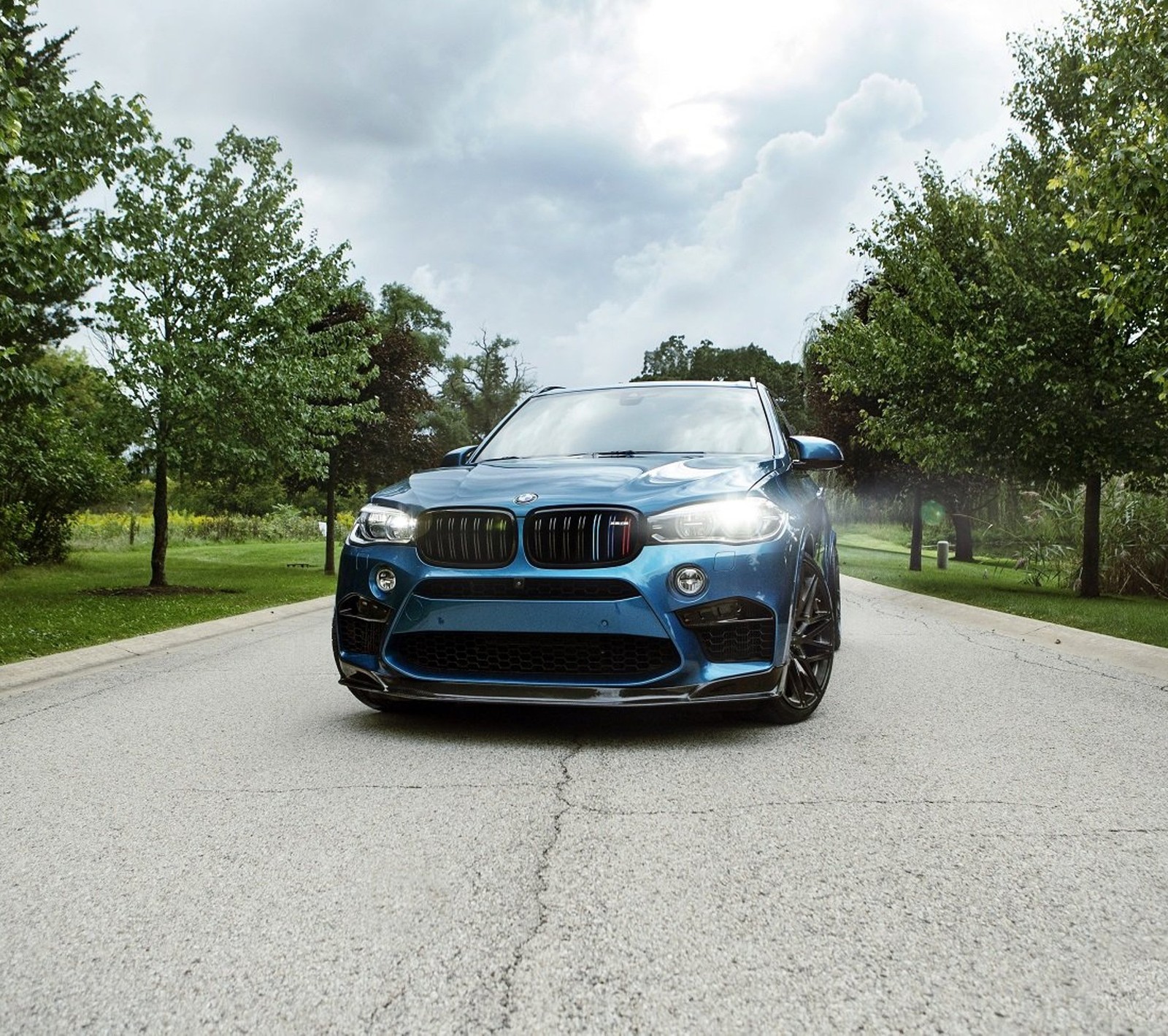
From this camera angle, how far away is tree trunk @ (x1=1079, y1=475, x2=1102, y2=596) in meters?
16.2

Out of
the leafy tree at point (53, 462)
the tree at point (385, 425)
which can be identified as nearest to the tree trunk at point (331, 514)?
the tree at point (385, 425)

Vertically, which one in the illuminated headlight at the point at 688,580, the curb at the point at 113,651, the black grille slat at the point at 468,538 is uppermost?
the black grille slat at the point at 468,538

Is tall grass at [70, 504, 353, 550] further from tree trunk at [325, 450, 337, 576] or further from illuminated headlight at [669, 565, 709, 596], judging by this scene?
illuminated headlight at [669, 565, 709, 596]

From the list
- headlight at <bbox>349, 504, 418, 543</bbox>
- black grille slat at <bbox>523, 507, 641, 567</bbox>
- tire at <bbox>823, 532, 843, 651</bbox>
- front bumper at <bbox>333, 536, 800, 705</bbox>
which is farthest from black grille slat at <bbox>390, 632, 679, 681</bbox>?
tire at <bbox>823, 532, 843, 651</bbox>

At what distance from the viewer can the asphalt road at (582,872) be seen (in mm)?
2338

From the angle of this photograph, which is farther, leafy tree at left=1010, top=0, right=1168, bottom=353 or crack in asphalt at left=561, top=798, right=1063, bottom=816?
leafy tree at left=1010, top=0, right=1168, bottom=353

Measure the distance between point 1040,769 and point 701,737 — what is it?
1.49 metres

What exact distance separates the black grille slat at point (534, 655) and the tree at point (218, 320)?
1256 centimetres

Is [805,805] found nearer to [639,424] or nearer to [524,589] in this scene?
[524,589]

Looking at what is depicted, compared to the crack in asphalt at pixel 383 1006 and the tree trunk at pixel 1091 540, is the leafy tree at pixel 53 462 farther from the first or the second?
the tree trunk at pixel 1091 540

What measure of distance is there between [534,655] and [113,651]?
5.71 m

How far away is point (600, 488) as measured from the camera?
199 inches

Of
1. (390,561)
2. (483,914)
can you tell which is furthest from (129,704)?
(483,914)

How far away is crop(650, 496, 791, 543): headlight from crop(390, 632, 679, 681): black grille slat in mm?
490
